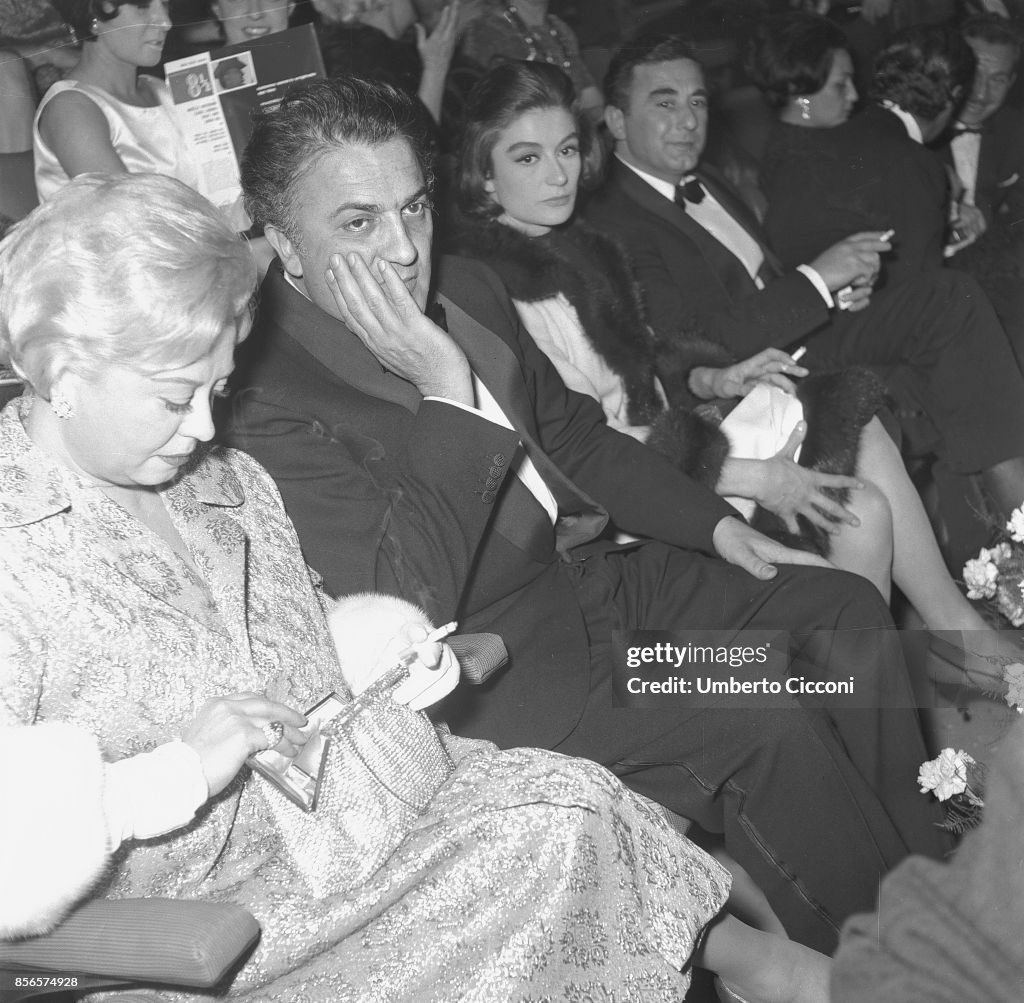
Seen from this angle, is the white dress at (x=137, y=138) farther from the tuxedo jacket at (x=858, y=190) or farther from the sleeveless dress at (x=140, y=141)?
the tuxedo jacket at (x=858, y=190)

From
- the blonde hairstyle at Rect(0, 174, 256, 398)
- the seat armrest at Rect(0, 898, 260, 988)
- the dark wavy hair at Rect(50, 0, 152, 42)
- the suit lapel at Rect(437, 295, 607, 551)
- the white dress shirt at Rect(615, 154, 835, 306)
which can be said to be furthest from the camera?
the white dress shirt at Rect(615, 154, 835, 306)

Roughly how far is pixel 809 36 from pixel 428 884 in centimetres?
140

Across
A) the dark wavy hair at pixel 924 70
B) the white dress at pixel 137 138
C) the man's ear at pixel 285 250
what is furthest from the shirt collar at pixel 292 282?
the dark wavy hair at pixel 924 70

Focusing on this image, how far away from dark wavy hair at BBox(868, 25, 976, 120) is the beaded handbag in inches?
49.5

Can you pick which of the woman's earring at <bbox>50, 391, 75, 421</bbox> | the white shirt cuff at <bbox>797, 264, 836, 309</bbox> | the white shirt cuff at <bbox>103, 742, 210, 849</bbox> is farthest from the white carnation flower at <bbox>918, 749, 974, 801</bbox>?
the woman's earring at <bbox>50, 391, 75, 421</bbox>

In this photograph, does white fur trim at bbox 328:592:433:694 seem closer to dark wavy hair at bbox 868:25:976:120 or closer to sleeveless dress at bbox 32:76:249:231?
sleeveless dress at bbox 32:76:249:231

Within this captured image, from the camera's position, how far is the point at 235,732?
3.89ft

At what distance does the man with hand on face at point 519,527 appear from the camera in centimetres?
147

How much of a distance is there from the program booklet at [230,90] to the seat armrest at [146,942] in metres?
0.92

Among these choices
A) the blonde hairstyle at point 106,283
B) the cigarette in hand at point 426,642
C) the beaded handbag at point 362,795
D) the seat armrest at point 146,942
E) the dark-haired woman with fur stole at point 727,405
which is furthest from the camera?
the dark-haired woman with fur stole at point 727,405

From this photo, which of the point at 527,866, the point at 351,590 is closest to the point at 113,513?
the point at 351,590

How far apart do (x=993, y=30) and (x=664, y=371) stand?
75 centimetres

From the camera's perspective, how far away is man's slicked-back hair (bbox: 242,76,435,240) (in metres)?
1.46

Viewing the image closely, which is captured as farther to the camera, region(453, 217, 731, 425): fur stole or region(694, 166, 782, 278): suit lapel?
region(694, 166, 782, 278): suit lapel
